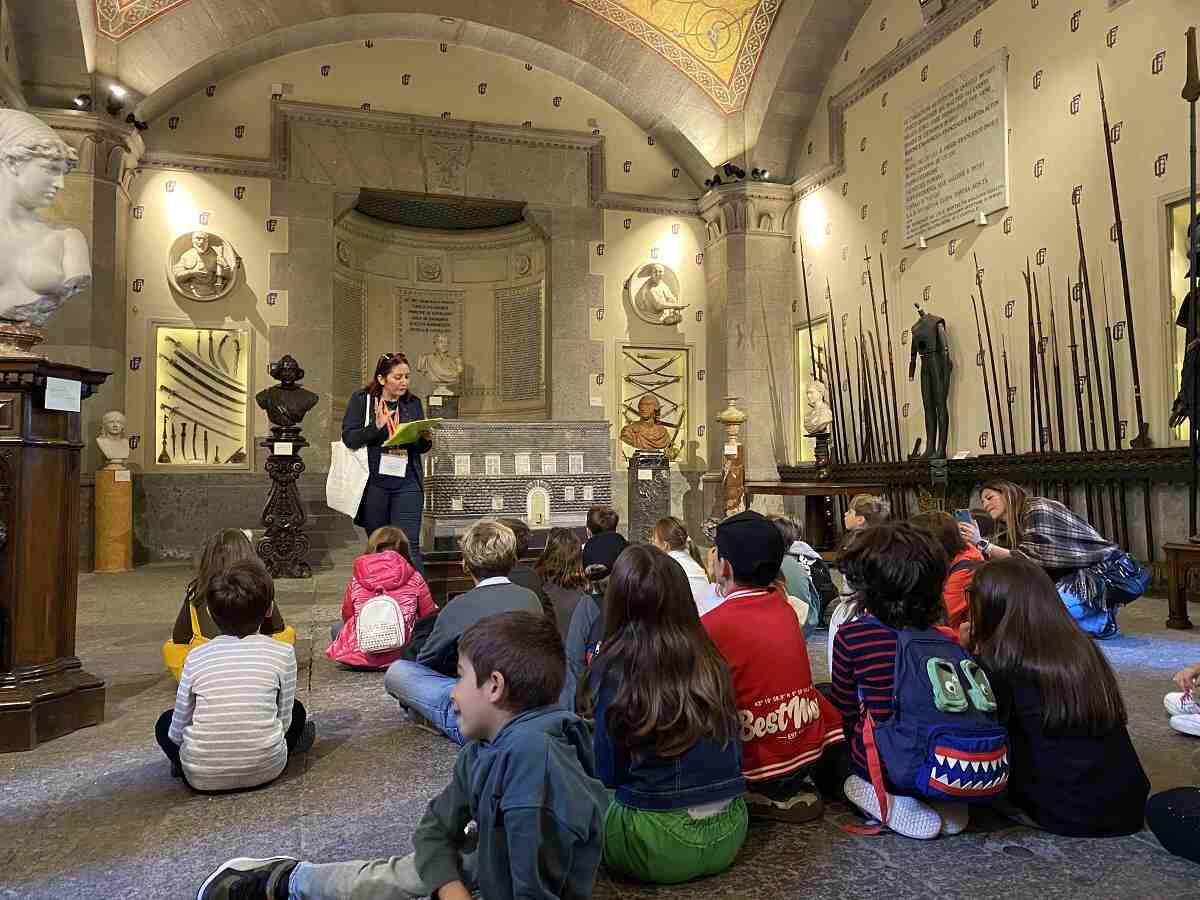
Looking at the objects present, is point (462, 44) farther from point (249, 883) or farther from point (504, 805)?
point (504, 805)

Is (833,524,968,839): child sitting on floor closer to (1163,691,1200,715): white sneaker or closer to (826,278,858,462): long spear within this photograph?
(1163,691,1200,715): white sneaker

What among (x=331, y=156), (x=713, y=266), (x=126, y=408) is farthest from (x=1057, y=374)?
(x=126, y=408)

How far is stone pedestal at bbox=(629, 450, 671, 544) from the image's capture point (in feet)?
31.9

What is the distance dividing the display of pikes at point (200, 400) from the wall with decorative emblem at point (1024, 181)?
667cm

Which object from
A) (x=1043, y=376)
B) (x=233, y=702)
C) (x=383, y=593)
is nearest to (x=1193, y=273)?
(x=1043, y=376)

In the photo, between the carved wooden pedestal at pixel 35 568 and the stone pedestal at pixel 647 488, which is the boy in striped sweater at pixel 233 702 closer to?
the carved wooden pedestal at pixel 35 568

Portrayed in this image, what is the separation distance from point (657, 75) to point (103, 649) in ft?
29.2

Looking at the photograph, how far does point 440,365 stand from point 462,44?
3889 millimetres

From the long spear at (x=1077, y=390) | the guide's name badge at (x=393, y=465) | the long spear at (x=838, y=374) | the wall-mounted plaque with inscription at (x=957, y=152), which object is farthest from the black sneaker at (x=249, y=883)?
the long spear at (x=838, y=374)

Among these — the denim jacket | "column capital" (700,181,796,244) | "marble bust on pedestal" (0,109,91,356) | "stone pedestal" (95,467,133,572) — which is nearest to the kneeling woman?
the denim jacket

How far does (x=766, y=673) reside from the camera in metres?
2.08

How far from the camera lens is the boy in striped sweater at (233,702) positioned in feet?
7.68

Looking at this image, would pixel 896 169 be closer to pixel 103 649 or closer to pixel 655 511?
pixel 655 511

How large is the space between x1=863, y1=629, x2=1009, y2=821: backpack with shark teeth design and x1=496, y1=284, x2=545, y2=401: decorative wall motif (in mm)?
9488
